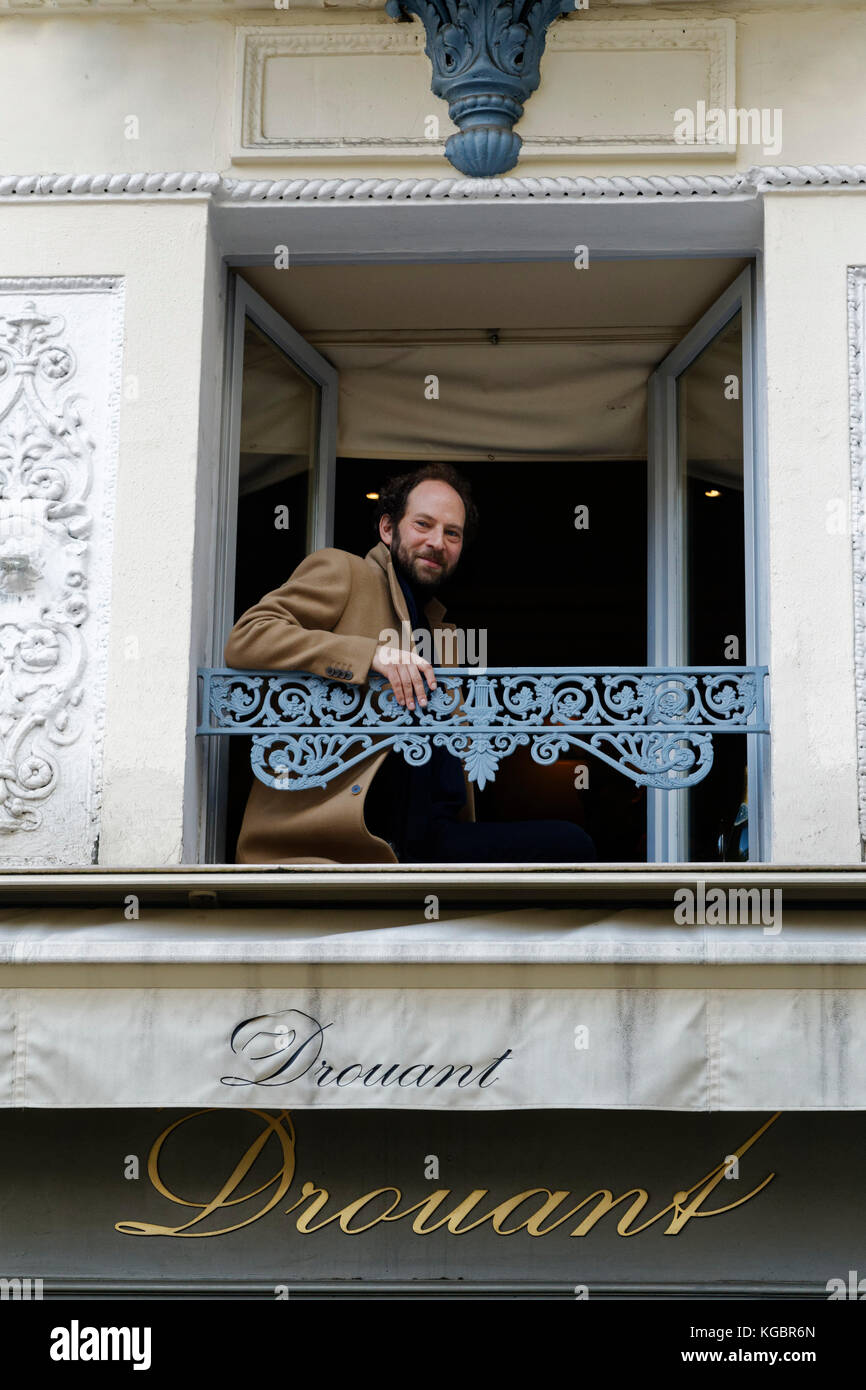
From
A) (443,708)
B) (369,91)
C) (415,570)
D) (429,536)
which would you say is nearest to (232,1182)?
(443,708)

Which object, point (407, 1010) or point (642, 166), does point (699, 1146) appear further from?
point (642, 166)

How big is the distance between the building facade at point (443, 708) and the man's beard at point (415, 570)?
1.79 feet

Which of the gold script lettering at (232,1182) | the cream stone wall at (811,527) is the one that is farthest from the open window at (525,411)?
the gold script lettering at (232,1182)

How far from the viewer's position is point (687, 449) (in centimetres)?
747

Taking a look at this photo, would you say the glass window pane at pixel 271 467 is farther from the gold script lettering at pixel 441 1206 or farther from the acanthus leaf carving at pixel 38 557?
the gold script lettering at pixel 441 1206

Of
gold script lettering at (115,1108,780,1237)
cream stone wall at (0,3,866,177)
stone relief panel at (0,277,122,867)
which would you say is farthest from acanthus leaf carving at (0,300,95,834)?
gold script lettering at (115,1108,780,1237)

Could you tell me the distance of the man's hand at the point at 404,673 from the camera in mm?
6141

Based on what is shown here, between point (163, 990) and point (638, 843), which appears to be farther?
point (638, 843)

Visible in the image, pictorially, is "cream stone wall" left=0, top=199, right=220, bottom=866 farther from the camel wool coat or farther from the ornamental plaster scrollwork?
the ornamental plaster scrollwork

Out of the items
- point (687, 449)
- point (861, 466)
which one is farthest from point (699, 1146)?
point (687, 449)

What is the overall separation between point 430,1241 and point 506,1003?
103 centimetres

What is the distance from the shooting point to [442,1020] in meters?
5.16

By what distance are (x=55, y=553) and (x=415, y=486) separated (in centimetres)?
137

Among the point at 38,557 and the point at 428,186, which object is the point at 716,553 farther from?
the point at 38,557
